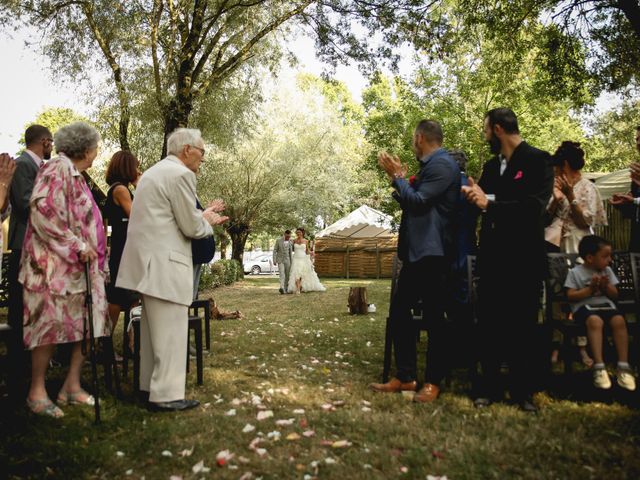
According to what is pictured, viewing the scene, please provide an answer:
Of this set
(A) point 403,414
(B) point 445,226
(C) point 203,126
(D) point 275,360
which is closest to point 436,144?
(B) point 445,226

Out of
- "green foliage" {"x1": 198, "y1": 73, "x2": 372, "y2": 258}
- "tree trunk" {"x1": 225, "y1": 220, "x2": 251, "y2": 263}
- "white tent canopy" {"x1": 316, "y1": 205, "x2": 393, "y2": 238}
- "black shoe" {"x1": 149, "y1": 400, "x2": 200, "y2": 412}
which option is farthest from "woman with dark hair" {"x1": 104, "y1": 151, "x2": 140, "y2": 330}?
"white tent canopy" {"x1": 316, "y1": 205, "x2": 393, "y2": 238}

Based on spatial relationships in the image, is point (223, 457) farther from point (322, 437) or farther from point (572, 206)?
point (572, 206)

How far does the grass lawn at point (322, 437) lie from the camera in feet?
9.07

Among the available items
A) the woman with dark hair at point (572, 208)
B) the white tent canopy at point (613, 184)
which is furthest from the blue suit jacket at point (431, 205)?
the white tent canopy at point (613, 184)

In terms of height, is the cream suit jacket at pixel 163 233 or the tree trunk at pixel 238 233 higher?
the tree trunk at pixel 238 233

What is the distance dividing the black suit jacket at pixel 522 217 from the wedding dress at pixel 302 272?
13.6 metres

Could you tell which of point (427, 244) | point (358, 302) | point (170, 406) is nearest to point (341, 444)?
point (170, 406)

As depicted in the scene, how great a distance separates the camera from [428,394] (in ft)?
13.2

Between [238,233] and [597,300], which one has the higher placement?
[238,233]

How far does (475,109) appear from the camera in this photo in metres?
18.4

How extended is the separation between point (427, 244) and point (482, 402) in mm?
1324

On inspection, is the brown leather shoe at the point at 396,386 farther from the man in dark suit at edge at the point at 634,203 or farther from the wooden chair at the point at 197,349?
the man in dark suit at edge at the point at 634,203

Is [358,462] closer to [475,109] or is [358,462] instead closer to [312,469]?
[312,469]

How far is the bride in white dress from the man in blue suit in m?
12.8
